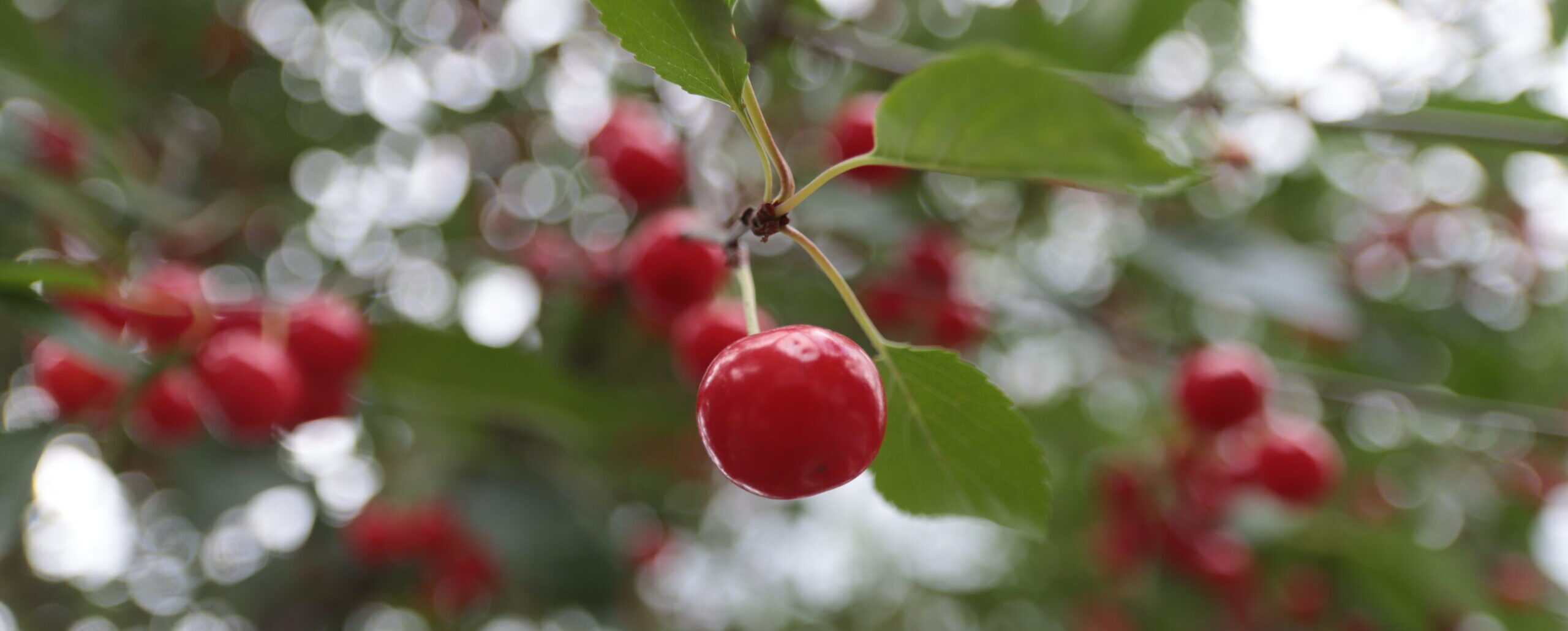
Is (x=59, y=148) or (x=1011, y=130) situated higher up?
(x=1011, y=130)

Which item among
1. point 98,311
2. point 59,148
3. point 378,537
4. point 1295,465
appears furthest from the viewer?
point 378,537

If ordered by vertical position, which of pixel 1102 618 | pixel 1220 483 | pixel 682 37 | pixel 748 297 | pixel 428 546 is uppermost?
pixel 682 37

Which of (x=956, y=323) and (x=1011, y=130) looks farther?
(x=956, y=323)

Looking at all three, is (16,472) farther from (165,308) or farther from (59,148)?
(59,148)

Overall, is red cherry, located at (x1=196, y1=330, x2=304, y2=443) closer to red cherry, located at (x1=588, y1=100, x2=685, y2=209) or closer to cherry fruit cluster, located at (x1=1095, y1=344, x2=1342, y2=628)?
red cherry, located at (x1=588, y1=100, x2=685, y2=209)

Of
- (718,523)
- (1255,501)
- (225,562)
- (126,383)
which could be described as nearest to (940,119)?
(126,383)

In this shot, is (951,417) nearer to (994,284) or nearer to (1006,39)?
(1006,39)

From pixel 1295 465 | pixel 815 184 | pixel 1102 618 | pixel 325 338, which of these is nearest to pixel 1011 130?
pixel 815 184
